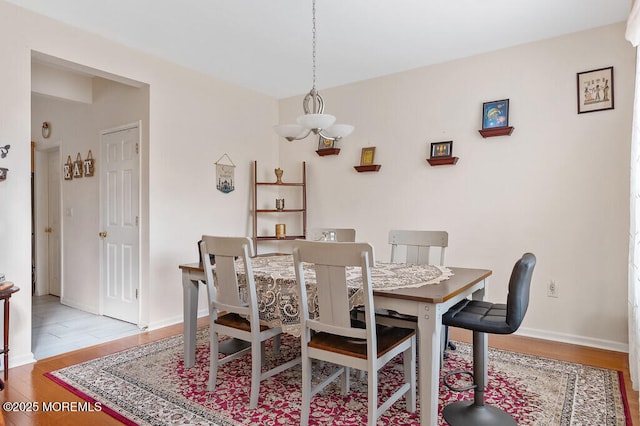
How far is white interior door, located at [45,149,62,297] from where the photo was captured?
4941 millimetres

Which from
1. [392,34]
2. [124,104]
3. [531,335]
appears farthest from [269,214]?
[531,335]

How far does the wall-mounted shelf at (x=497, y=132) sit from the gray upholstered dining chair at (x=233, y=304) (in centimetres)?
242

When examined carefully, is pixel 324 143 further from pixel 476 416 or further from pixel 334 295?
pixel 476 416

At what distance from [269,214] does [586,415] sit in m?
3.64

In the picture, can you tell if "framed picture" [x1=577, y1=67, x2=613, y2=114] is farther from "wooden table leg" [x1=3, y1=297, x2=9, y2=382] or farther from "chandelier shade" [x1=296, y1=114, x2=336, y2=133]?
"wooden table leg" [x1=3, y1=297, x2=9, y2=382]

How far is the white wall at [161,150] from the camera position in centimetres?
276

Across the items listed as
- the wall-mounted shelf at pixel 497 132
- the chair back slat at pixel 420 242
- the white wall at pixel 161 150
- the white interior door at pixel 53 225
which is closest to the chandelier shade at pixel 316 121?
the chair back slat at pixel 420 242

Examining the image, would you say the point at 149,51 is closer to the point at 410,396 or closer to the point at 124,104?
the point at 124,104

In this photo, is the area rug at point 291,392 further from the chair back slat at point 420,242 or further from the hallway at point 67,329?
the chair back slat at point 420,242

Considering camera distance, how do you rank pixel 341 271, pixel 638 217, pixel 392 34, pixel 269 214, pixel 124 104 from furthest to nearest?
pixel 269 214
pixel 124 104
pixel 392 34
pixel 638 217
pixel 341 271

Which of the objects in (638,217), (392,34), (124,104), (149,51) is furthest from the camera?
(124,104)

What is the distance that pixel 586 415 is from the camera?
6.70 feet

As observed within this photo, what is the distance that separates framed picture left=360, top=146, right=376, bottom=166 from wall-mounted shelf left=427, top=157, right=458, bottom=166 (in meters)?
0.64

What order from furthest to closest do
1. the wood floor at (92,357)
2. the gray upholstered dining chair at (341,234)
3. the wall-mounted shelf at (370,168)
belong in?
the wall-mounted shelf at (370,168)
the gray upholstered dining chair at (341,234)
the wood floor at (92,357)
